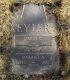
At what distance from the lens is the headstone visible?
425 cm

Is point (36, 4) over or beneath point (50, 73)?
over

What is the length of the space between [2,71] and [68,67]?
A: 1.04 metres

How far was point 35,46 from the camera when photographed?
4.29 metres

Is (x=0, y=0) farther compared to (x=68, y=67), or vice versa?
(x=0, y=0)

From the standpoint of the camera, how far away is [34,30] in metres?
4.30

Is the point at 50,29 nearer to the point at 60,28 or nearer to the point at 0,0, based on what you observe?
the point at 60,28

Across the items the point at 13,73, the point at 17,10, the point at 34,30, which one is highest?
the point at 17,10

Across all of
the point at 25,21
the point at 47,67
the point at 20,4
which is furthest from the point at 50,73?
the point at 20,4

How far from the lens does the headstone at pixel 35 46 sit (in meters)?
4.25

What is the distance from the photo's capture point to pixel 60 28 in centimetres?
436

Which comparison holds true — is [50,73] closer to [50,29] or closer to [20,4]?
[50,29]

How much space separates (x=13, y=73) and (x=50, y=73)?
59cm

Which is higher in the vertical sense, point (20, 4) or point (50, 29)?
point (20, 4)

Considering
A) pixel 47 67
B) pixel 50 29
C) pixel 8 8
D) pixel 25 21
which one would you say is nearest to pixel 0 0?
pixel 8 8
